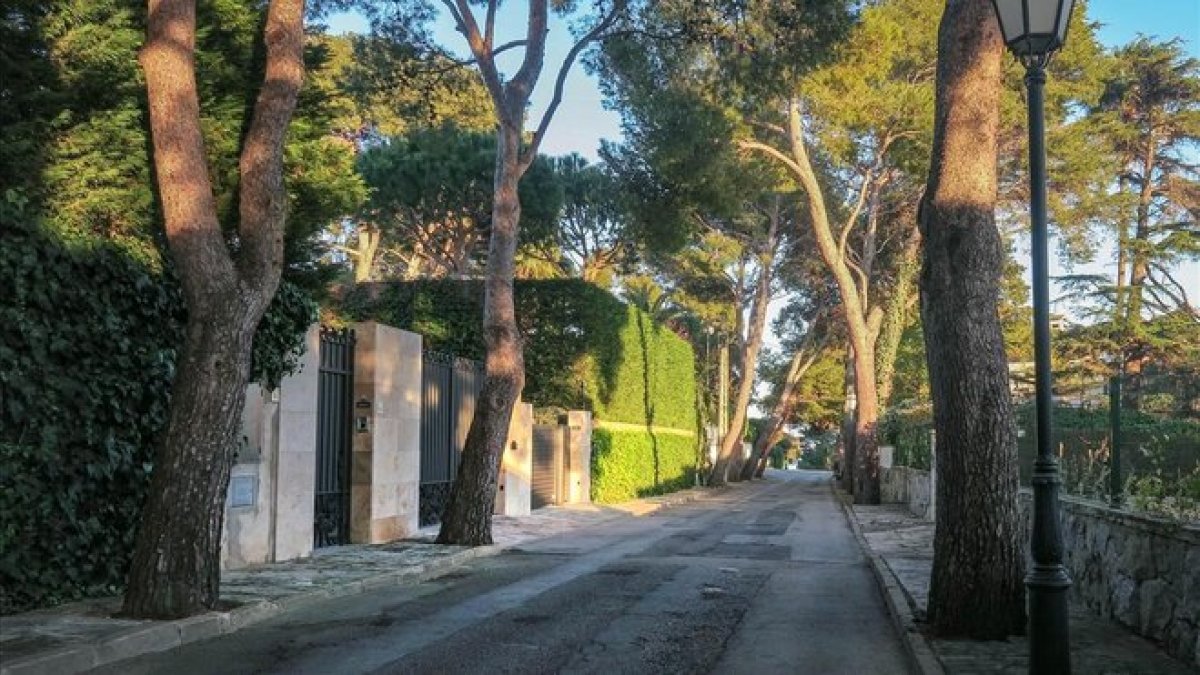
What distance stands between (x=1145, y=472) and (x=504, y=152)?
9.90 m

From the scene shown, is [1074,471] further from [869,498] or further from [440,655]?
[869,498]

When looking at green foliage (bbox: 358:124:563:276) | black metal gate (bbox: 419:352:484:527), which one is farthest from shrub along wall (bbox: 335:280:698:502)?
black metal gate (bbox: 419:352:484:527)

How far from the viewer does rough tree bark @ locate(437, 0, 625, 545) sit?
15008 mm

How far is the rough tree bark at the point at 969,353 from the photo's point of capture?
777 cm

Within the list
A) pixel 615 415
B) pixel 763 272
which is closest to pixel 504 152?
pixel 615 415

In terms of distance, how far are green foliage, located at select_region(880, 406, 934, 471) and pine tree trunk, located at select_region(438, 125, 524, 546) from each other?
10.8 meters

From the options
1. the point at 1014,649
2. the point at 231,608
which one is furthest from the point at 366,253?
the point at 1014,649

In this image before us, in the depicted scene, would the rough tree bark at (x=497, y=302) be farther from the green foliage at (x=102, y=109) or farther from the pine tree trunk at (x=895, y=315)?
the pine tree trunk at (x=895, y=315)

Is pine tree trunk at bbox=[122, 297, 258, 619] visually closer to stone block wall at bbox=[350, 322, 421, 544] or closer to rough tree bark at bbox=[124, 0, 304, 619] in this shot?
rough tree bark at bbox=[124, 0, 304, 619]

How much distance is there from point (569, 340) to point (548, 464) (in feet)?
11.6

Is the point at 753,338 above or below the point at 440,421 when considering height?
above

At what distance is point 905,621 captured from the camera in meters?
8.68

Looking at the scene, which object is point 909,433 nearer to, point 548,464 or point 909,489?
point 909,489

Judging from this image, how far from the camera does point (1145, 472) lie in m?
9.73
